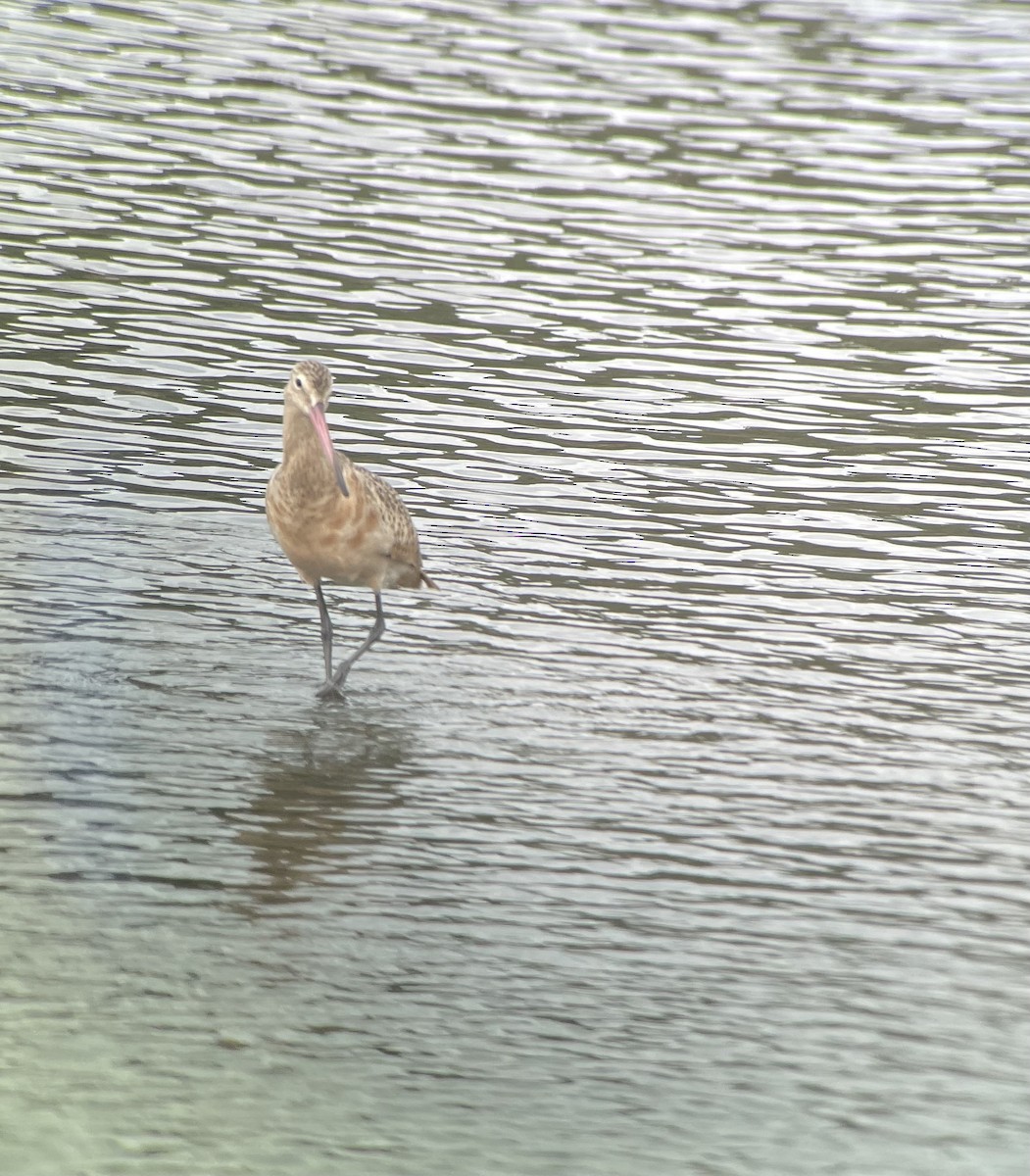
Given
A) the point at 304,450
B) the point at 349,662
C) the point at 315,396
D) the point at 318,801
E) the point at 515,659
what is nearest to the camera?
the point at 318,801

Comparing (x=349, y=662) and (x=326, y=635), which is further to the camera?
(x=326, y=635)

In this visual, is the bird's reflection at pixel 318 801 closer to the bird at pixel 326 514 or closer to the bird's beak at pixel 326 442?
the bird at pixel 326 514

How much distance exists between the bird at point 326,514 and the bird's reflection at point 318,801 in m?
0.43

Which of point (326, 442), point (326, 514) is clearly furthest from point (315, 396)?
point (326, 514)

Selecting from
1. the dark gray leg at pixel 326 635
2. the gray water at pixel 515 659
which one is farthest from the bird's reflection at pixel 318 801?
the dark gray leg at pixel 326 635

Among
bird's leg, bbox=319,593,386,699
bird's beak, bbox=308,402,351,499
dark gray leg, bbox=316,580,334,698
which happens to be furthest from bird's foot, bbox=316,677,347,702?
bird's beak, bbox=308,402,351,499

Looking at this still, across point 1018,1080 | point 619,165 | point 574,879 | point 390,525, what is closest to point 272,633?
point 390,525

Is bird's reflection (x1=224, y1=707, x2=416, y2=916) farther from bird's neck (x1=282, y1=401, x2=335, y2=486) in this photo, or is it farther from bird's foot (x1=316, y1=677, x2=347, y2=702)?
bird's neck (x1=282, y1=401, x2=335, y2=486)

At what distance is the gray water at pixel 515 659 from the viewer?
6160mm

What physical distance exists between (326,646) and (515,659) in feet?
2.94

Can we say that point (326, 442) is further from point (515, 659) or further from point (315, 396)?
point (515, 659)

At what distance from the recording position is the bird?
28.9ft

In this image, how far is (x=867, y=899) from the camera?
7.43 m

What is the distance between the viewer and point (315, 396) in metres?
8.76
